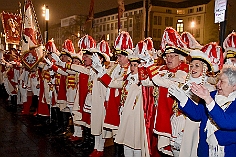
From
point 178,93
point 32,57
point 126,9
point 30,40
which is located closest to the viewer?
point 178,93

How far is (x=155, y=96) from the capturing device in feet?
16.5

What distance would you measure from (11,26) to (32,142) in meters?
11.4

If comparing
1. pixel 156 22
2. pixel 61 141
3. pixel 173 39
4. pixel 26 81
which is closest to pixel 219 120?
pixel 173 39

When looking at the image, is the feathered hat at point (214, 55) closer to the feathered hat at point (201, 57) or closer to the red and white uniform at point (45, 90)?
the feathered hat at point (201, 57)

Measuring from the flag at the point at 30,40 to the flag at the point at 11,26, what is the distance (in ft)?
23.5

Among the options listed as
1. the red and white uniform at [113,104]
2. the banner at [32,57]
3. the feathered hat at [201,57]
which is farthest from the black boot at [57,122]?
the feathered hat at [201,57]

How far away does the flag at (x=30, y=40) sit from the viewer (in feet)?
32.4

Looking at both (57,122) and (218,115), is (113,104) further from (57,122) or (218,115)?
(57,122)

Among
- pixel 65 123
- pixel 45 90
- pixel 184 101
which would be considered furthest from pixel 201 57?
pixel 45 90

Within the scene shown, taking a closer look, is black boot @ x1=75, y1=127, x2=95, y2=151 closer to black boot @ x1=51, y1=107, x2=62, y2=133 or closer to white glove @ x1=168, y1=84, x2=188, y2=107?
black boot @ x1=51, y1=107, x2=62, y2=133

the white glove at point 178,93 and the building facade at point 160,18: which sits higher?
the building facade at point 160,18

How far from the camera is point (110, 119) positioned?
19.1ft

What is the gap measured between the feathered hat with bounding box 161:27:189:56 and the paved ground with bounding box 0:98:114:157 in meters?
2.86

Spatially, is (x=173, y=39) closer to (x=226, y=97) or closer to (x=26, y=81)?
(x=226, y=97)
